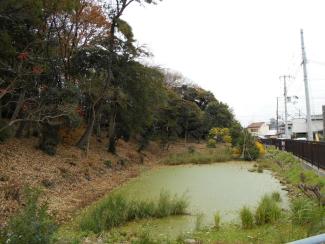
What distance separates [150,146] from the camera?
3497cm

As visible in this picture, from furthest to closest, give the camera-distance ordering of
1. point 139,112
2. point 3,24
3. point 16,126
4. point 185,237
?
point 139,112, point 16,126, point 3,24, point 185,237

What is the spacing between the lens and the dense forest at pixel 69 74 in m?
13.3

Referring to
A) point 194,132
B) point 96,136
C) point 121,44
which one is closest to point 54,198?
point 121,44

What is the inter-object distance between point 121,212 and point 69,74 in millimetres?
12828

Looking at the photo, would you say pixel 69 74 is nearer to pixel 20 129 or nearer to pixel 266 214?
pixel 20 129

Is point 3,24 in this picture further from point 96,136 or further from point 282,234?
point 96,136

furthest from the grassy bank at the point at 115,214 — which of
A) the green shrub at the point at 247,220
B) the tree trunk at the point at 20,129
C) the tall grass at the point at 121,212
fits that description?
the tree trunk at the point at 20,129

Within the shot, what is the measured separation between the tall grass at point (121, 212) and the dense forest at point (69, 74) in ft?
15.0

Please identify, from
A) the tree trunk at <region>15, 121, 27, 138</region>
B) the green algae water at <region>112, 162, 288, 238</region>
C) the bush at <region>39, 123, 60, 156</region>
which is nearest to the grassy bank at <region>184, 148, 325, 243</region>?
the green algae water at <region>112, 162, 288, 238</region>

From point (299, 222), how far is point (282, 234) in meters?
0.88

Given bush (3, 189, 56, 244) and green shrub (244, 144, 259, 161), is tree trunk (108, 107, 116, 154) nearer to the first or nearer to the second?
green shrub (244, 144, 259, 161)

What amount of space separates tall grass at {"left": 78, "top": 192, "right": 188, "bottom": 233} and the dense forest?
15.0ft

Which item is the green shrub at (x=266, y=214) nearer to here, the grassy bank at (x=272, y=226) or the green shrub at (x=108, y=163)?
the grassy bank at (x=272, y=226)

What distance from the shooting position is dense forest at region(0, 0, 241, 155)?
13281 millimetres
